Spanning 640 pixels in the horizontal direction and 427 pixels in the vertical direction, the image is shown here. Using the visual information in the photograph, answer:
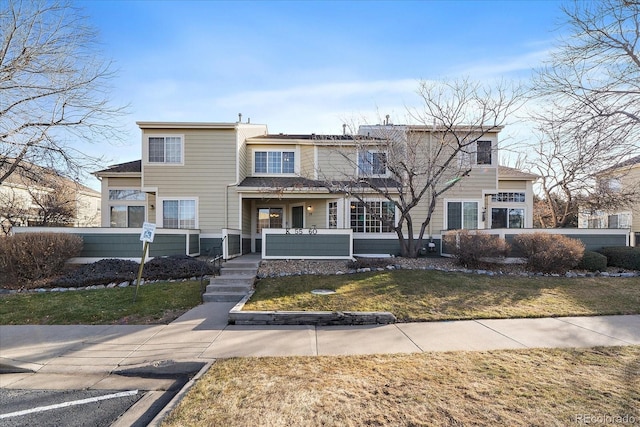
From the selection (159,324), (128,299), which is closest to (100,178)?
(128,299)

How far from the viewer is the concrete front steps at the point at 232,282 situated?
30.0 ft

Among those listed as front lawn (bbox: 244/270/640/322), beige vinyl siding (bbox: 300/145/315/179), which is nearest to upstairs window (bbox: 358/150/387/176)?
beige vinyl siding (bbox: 300/145/315/179)

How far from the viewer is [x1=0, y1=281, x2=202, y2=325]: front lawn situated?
7.52 meters

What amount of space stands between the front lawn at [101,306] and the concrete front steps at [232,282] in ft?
1.34

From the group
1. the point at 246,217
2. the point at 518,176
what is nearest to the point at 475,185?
the point at 518,176

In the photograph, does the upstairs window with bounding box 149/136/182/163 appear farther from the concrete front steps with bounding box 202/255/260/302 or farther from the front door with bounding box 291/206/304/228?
the concrete front steps with bounding box 202/255/260/302

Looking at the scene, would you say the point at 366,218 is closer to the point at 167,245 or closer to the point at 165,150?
the point at 167,245

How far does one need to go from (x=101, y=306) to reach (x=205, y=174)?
25.9 feet

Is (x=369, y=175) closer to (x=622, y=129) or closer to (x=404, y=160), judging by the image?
(x=404, y=160)

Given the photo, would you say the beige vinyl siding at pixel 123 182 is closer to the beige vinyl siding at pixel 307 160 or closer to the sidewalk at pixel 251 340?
the beige vinyl siding at pixel 307 160

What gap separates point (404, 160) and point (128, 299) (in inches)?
406

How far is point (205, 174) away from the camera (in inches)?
591

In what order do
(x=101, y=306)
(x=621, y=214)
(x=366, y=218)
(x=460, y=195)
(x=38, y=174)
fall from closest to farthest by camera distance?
1. (x=101, y=306)
2. (x=38, y=174)
3. (x=366, y=218)
4. (x=460, y=195)
5. (x=621, y=214)

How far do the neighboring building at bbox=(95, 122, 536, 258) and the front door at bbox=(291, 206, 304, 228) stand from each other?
2.0 inches
